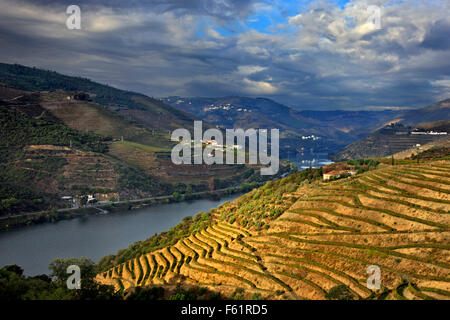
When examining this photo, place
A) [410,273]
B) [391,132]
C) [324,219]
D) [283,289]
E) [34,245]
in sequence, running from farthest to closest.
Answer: [391,132] → [34,245] → [324,219] → [283,289] → [410,273]

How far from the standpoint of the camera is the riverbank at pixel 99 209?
7311cm

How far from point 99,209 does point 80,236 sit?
65.3 ft

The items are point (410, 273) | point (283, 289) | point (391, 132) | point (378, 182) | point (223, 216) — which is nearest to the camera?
point (410, 273)

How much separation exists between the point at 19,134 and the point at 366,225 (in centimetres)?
10469

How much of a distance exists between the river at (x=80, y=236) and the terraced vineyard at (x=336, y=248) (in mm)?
24836

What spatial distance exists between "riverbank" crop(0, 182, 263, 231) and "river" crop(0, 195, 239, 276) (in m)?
1.94

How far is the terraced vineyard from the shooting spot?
22.2 meters
